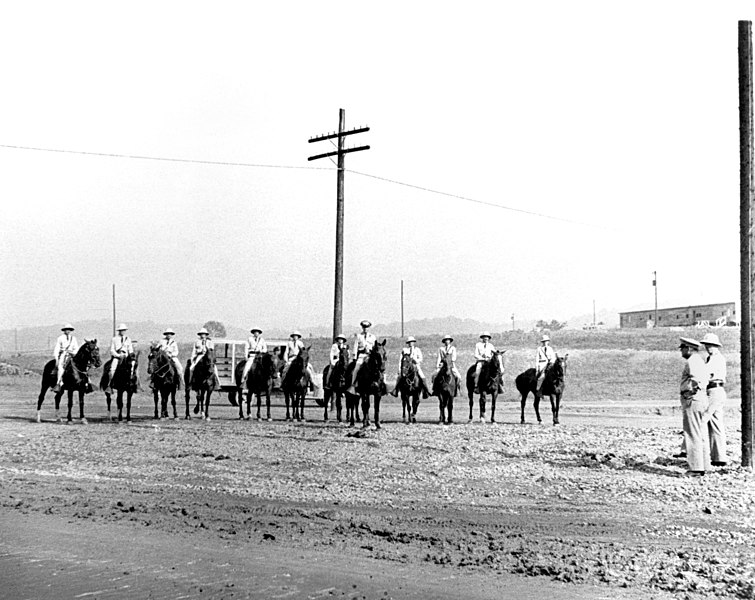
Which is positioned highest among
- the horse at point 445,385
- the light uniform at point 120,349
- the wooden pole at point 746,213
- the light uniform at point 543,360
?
the wooden pole at point 746,213

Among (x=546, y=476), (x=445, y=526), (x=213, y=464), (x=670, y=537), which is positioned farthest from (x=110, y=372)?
(x=670, y=537)

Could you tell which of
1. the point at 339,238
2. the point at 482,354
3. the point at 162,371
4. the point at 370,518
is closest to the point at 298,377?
the point at 162,371

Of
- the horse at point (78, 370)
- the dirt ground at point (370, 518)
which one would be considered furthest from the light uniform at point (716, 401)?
the horse at point (78, 370)

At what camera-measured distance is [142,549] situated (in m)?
8.46

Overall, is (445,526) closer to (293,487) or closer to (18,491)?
(293,487)

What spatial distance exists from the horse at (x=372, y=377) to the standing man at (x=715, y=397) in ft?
29.3

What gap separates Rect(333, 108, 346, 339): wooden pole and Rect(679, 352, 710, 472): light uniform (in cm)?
1402

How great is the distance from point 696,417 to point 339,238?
49.4 feet

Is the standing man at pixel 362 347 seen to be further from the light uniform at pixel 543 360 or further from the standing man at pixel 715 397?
the standing man at pixel 715 397

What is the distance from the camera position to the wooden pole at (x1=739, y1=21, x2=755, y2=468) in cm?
1355

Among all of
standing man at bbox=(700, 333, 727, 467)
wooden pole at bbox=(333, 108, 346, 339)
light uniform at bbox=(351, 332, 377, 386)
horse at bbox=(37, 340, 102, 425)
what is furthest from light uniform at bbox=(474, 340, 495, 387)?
horse at bbox=(37, 340, 102, 425)

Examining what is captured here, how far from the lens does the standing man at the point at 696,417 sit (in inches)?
518

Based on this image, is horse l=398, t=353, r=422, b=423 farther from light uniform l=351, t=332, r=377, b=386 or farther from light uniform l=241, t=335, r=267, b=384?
light uniform l=241, t=335, r=267, b=384

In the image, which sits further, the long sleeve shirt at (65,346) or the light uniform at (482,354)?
the light uniform at (482,354)
